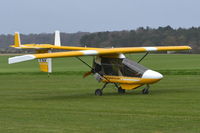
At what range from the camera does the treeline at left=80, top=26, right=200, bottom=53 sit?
115525 millimetres

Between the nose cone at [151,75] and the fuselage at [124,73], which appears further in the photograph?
the fuselage at [124,73]

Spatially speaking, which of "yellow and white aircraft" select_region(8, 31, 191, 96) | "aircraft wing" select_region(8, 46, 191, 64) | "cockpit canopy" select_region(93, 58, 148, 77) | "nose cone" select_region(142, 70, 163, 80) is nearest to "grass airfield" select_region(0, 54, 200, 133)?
"yellow and white aircraft" select_region(8, 31, 191, 96)

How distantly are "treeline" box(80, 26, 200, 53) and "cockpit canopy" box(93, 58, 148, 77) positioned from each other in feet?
281

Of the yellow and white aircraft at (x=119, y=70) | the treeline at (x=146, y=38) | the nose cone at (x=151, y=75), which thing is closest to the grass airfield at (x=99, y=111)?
the yellow and white aircraft at (x=119, y=70)

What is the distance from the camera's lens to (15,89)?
1027 inches

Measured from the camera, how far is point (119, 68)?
22.4 meters

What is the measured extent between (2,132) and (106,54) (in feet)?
33.8

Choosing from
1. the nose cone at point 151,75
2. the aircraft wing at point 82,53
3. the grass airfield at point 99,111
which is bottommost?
the grass airfield at point 99,111

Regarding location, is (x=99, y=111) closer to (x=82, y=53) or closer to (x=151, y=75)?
(x=82, y=53)

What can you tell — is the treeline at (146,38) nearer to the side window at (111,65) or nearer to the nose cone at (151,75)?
the side window at (111,65)

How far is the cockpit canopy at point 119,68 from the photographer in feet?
71.9

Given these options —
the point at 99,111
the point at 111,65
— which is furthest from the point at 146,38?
the point at 99,111

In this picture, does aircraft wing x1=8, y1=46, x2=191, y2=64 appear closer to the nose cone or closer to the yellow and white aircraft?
the yellow and white aircraft

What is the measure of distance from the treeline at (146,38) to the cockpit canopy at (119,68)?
8574 cm
